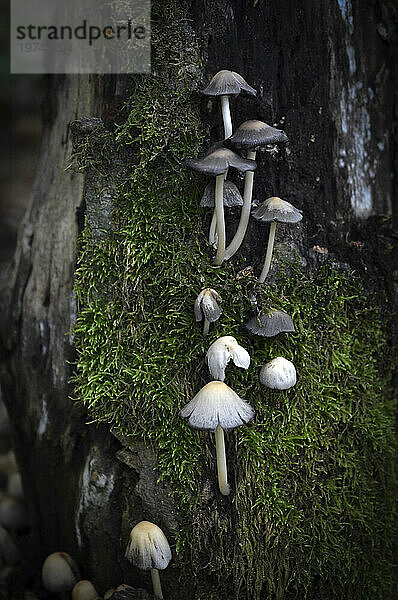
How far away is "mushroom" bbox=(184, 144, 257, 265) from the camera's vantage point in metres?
2.34

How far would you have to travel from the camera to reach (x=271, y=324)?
2.61 m

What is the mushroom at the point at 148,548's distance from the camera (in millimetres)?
2422

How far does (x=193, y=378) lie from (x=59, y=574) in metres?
1.45

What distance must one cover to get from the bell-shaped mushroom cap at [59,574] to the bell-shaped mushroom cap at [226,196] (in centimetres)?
223

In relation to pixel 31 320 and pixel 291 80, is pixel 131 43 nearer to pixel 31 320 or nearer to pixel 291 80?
pixel 291 80

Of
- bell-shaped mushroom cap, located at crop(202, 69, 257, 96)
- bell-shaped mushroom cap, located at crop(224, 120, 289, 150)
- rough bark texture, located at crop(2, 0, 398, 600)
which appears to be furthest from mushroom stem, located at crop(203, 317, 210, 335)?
bell-shaped mushroom cap, located at crop(202, 69, 257, 96)

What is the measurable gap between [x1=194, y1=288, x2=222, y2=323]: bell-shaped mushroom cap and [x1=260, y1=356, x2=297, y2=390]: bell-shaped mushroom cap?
1.24 feet

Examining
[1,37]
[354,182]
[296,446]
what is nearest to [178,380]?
[296,446]

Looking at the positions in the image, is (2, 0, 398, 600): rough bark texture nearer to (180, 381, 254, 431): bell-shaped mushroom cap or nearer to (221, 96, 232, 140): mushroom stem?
(221, 96, 232, 140): mushroom stem

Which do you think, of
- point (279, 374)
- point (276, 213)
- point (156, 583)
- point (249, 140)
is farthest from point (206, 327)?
point (156, 583)

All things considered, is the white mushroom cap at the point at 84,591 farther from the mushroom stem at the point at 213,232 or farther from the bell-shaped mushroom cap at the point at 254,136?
the bell-shaped mushroom cap at the point at 254,136

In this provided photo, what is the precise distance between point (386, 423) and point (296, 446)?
27.1 inches

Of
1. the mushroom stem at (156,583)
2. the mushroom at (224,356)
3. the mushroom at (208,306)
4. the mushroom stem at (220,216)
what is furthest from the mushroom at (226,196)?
the mushroom stem at (156,583)

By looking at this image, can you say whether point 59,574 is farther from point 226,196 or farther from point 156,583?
point 226,196
